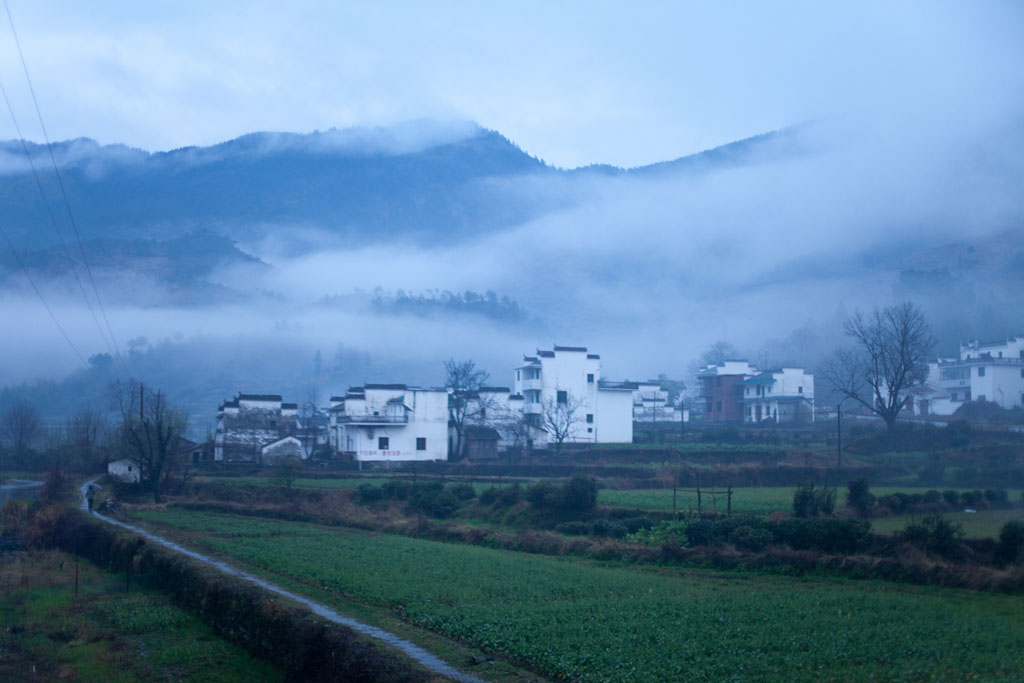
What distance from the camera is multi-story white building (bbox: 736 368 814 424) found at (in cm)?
8144

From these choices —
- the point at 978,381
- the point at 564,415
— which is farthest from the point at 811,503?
the point at 978,381

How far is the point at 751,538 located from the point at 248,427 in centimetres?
5137

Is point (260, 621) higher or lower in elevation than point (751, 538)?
lower

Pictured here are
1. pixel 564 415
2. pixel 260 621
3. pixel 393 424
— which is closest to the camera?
pixel 260 621

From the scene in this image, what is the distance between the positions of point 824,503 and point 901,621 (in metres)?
14.0

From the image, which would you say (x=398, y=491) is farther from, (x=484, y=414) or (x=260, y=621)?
(x=484, y=414)

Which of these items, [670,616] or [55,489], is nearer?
[670,616]

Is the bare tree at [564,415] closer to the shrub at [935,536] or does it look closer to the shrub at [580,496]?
the shrub at [580,496]

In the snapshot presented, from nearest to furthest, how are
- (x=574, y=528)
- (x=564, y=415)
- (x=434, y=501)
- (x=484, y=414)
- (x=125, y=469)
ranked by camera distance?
1. (x=574, y=528)
2. (x=434, y=501)
3. (x=125, y=469)
4. (x=484, y=414)
5. (x=564, y=415)

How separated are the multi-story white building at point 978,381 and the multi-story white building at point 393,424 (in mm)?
42217

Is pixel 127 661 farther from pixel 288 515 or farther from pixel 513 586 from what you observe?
pixel 288 515

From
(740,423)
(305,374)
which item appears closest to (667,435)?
(740,423)

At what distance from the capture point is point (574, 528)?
101ft

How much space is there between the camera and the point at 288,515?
126ft
